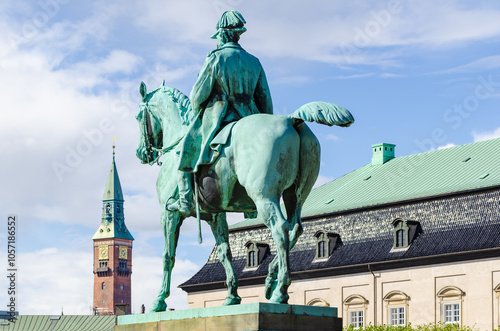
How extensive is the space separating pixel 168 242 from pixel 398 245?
159 feet

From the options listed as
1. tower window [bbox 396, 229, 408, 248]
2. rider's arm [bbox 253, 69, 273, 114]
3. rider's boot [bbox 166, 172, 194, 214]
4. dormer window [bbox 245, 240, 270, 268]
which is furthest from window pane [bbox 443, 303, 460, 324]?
rider's boot [bbox 166, 172, 194, 214]

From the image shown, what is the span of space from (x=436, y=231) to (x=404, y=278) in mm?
3452

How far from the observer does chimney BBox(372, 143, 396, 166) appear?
74562 mm

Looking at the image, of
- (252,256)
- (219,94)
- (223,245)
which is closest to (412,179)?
(252,256)

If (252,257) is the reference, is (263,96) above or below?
below

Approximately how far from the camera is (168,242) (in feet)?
56.7

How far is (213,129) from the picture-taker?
16422mm

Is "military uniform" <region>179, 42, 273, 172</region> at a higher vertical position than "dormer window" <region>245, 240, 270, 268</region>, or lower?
lower

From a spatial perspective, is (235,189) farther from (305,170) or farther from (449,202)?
(449,202)

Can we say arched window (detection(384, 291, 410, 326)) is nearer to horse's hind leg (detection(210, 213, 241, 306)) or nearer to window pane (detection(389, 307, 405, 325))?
window pane (detection(389, 307, 405, 325))

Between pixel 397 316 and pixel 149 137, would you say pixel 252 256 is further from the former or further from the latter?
pixel 149 137

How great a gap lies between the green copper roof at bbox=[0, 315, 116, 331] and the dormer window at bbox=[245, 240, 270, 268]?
65049 millimetres

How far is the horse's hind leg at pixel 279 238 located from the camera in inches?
607

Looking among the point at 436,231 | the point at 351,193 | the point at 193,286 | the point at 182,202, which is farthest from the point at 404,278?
the point at 182,202
